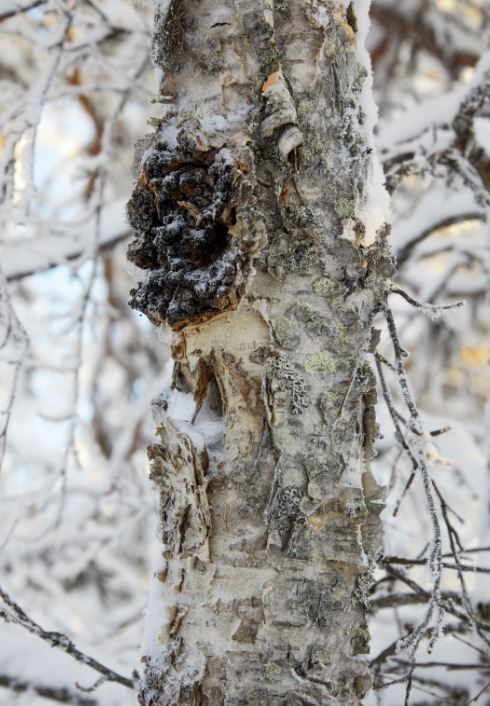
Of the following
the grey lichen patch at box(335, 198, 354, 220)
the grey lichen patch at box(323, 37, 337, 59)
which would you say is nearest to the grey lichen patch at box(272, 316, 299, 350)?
the grey lichen patch at box(335, 198, 354, 220)

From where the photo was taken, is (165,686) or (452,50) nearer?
(165,686)

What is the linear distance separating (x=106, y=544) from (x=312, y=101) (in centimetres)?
265

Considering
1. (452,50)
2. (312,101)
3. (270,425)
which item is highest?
(452,50)

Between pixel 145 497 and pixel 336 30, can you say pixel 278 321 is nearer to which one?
pixel 336 30

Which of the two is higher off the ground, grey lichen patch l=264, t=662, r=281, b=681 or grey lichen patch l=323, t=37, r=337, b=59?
grey lichen patch l=323, t=37, r=337, b=59

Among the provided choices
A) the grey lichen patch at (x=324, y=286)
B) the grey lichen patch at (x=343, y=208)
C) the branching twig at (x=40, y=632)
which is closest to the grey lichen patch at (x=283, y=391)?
the grey lichen patch at (x=324, y=286)

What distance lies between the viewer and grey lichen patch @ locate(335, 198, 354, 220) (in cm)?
104

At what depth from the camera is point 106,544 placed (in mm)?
3232

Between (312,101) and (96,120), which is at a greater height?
(96,120)

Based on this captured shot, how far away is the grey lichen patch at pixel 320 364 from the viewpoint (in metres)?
1.03

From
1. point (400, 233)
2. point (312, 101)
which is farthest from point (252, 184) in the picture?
point (400, 233)

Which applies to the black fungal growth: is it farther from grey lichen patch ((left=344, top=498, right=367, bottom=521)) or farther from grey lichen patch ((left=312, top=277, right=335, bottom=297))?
grey lichen patch ((left=344, top=498, right=367, bottom=521))

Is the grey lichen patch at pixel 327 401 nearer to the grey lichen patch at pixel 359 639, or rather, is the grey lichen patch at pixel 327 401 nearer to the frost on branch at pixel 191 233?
the frost on branch at pixel 191 233

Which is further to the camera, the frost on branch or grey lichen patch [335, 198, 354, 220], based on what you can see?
grey lichen patch [335, 198, 354, 220]
